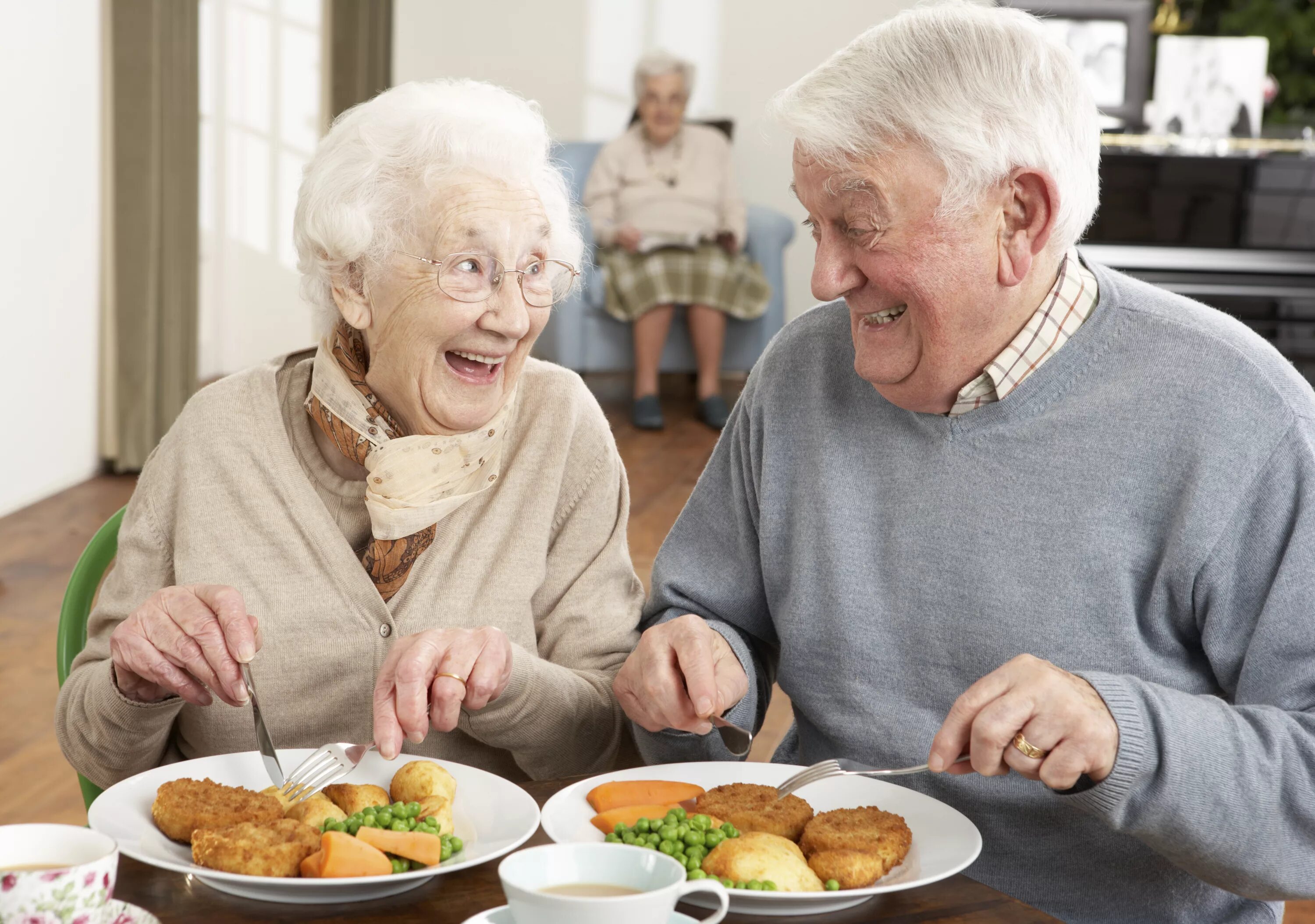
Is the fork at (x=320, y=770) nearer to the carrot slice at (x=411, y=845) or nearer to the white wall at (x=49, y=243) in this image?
the carrot slice at (x=411, y=845)

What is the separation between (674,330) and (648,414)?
0.57 metres

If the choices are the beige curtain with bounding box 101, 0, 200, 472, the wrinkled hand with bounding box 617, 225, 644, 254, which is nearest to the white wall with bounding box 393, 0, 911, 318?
the wrinkled hand with bounding box 617, 225, 644, 254

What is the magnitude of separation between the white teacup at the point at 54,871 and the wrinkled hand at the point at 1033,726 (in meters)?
0.55

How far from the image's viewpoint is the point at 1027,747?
37.5 inches

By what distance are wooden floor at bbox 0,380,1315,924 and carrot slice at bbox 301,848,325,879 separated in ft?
4.65

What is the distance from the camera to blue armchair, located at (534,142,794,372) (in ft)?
20.5

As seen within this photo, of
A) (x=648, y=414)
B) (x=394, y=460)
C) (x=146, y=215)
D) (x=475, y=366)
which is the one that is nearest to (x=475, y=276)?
(x=475, y=366)

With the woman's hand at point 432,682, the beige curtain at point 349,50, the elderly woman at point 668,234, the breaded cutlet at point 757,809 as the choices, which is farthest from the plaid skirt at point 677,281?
the breaded cutlet at point 757,809

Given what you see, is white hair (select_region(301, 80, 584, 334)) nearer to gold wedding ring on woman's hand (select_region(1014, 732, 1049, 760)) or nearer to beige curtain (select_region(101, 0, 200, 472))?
gold wedding ring on woman's hand (select_region(1014, 732, 1049, 760))

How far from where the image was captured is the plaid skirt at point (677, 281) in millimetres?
6164

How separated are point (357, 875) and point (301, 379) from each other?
28.3 inches

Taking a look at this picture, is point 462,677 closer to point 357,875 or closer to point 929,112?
point 357,875

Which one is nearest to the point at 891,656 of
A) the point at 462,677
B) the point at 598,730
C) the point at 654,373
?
the point at 598,730

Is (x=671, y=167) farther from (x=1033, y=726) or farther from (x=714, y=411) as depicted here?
(x=1033, y=726)
